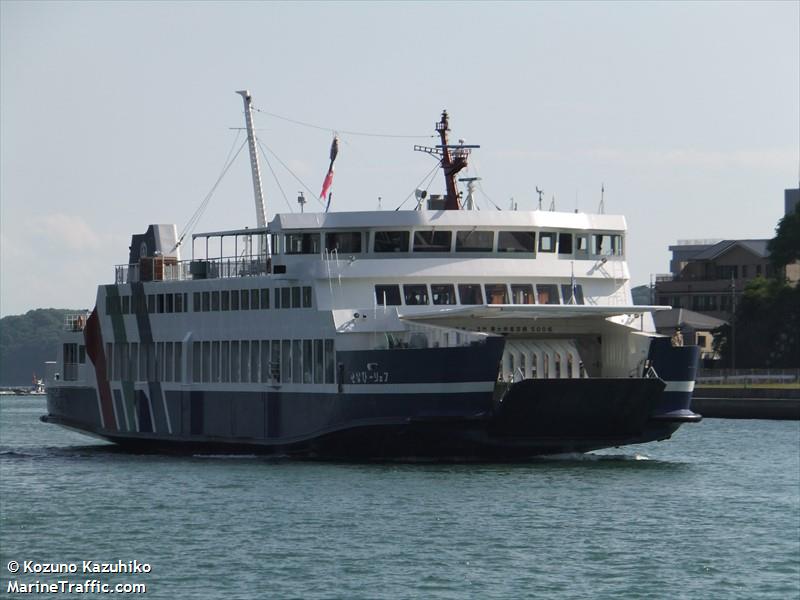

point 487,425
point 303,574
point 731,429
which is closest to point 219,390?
point 487,425

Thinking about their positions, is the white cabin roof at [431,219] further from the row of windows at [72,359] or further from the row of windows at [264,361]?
the row of windows at [72,359]

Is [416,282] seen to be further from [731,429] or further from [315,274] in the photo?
[731,429]

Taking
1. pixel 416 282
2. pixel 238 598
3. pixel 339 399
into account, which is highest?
pixel 416 282

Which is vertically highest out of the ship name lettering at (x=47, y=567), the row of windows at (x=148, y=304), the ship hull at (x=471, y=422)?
the row of windows at (x=148, y=304)

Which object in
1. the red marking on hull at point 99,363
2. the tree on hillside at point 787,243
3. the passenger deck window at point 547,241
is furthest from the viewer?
the tree on hillside at point 787,243

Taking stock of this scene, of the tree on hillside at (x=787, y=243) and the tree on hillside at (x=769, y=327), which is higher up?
the tree on hillside at (x=787, y=243)

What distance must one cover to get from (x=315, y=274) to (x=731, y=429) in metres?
30.6

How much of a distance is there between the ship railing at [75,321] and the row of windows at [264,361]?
10.3 m

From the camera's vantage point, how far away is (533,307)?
41.2 meters

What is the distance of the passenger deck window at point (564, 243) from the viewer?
45741mm

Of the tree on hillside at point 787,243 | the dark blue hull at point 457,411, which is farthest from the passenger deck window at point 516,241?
the tree on hillside at point 787,243

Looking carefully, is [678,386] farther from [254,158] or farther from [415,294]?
[254,158]

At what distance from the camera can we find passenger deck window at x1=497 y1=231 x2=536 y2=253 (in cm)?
4512

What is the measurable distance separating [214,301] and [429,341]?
9.40m
